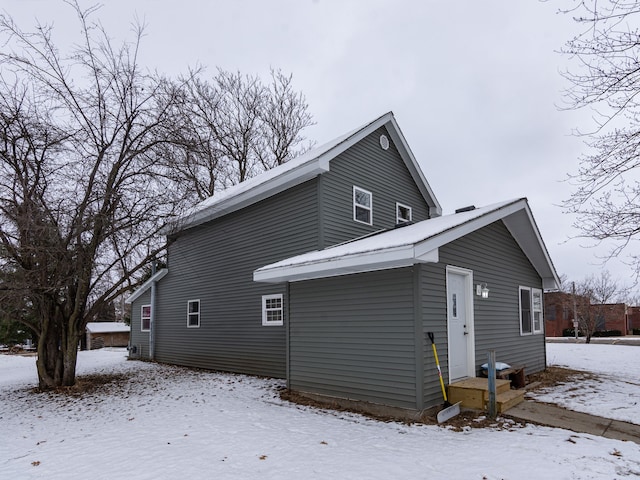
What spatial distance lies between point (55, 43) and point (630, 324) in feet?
168

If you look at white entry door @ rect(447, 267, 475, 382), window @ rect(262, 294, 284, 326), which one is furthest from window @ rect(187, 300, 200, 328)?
white entry door @ rect(447, 267, 475, 382)

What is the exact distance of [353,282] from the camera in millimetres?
7820

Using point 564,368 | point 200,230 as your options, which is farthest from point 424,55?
point 564,368

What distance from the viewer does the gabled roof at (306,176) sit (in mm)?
10094

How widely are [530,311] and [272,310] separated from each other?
22.3 ft

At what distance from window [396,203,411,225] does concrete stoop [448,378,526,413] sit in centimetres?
625

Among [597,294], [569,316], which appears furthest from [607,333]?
[597,294]

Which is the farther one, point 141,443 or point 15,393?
point 15,393

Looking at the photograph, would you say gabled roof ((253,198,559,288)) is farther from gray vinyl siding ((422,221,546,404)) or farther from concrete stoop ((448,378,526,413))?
concrete stoop ((448,378,526,413))

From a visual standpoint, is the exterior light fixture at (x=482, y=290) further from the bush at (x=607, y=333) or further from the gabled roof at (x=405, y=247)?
the bush at (x=607, y=333)

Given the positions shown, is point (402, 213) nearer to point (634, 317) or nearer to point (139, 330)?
point (139, 330)

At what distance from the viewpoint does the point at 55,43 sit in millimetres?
10273

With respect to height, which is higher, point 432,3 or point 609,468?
point 432,3

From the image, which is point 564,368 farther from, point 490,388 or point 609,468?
point 609,468
